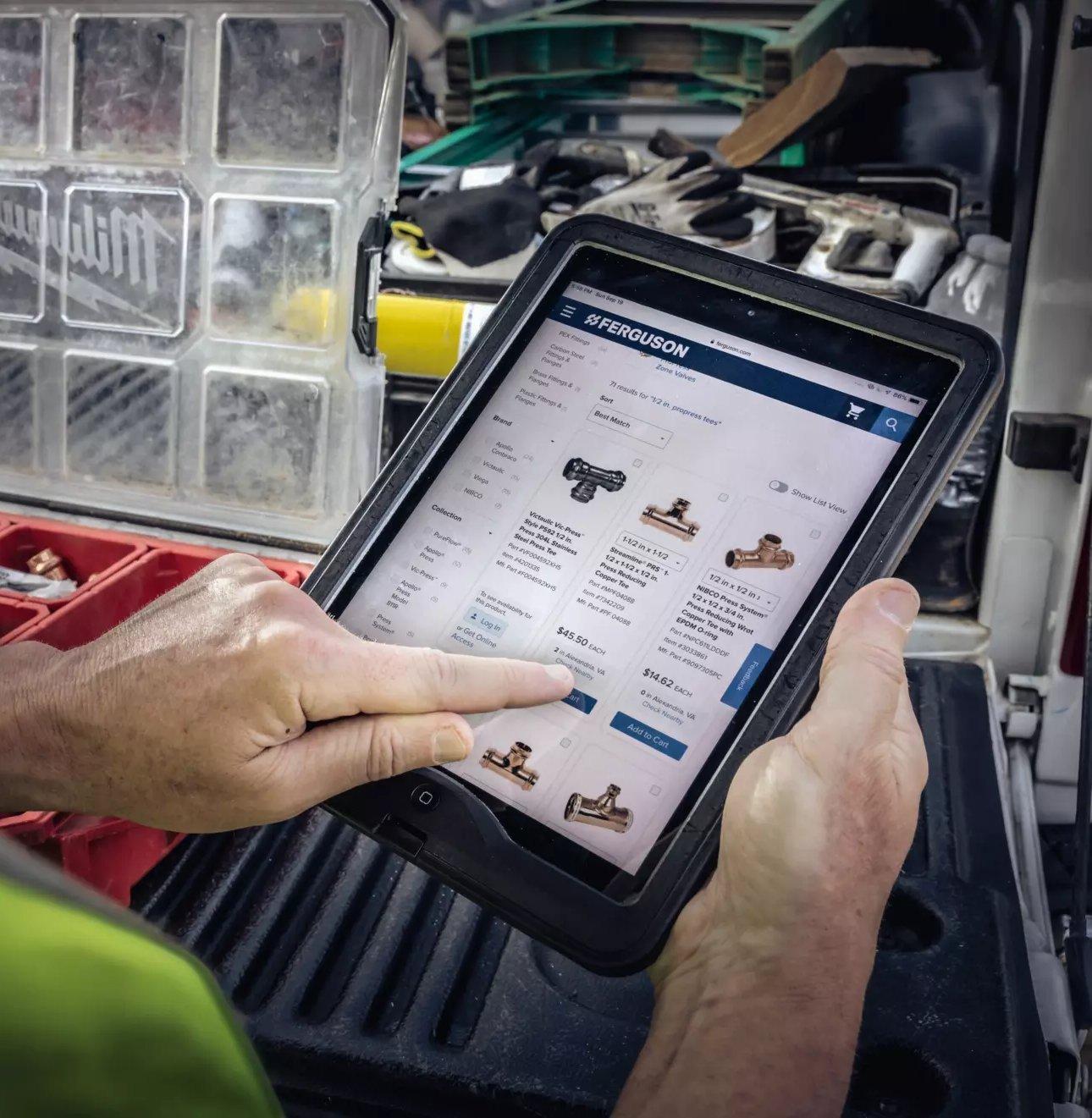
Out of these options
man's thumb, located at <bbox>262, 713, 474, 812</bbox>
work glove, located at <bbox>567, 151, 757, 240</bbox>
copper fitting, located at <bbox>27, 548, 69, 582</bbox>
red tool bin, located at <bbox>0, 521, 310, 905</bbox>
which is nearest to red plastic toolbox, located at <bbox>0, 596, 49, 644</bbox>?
red tool bin, located at <bbox>0, 521, 310, 905</bbox>

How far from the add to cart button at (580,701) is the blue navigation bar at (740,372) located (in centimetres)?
24

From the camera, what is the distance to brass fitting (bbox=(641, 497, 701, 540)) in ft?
2.35

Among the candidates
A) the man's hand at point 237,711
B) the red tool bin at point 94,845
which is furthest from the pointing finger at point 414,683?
the red tool bin at point 94,845

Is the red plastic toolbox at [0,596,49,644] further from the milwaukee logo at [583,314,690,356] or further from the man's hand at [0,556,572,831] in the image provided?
the milwaukee logo at [583,314,690,356]

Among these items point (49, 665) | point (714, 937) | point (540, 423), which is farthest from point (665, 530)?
point (49, 665)

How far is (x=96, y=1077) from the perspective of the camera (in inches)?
10.6

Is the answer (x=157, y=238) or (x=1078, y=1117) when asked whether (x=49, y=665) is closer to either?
(x=157, y=238)

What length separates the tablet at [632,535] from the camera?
661 millimetres

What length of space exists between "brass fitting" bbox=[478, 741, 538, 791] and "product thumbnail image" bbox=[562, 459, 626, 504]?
18 centimetres

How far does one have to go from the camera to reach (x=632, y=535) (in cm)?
72

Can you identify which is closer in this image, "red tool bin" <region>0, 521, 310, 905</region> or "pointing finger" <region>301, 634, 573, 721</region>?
"pointing finger" <region>301, 634, 573, 721</region>

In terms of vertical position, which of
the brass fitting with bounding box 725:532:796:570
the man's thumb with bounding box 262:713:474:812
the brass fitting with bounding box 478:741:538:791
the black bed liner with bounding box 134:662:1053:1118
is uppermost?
the brass fitting with bounding box 725:532:796:570

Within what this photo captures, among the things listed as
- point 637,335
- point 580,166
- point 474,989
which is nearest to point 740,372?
point 637,335

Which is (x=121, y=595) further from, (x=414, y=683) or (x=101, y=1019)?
(x=101, y=1019)
